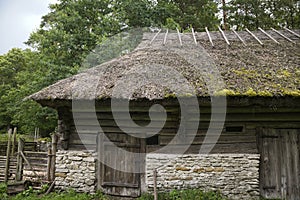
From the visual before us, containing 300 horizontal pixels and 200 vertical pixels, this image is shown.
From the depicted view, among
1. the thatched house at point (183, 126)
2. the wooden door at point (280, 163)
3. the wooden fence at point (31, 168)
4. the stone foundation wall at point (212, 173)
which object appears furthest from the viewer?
the wooden fence at point (31, 168)

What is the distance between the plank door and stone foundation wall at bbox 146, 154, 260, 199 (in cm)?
42

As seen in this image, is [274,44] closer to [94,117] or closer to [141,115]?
[141,115]

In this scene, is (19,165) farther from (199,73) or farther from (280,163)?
(280,163)

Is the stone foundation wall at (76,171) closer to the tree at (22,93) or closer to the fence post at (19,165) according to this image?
the fence post at (19,165)

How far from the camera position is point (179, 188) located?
6438 millimetres

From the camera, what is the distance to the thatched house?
6.02 meters

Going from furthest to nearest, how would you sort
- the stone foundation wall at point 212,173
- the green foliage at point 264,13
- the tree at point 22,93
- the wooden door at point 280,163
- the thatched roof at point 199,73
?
the green foliage at point 264,13, the tree at point 22,93, the wooden door at point 280,163, the stone foundation wall at point 212,173, the thatched roof at point 199,73

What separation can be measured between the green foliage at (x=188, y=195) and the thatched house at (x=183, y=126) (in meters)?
0.19

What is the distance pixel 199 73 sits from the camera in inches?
250

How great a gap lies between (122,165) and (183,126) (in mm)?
1794

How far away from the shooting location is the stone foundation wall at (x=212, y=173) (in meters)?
6.33

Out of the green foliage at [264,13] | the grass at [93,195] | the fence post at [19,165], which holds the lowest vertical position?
the grass at [93,195]

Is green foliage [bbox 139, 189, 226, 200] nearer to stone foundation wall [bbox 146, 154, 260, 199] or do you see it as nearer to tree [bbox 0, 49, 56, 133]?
stone foundation wall [bbox 146, 154, 260, 199]

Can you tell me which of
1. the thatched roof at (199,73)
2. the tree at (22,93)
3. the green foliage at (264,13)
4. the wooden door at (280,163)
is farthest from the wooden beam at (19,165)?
the green foliage at (264,13)
